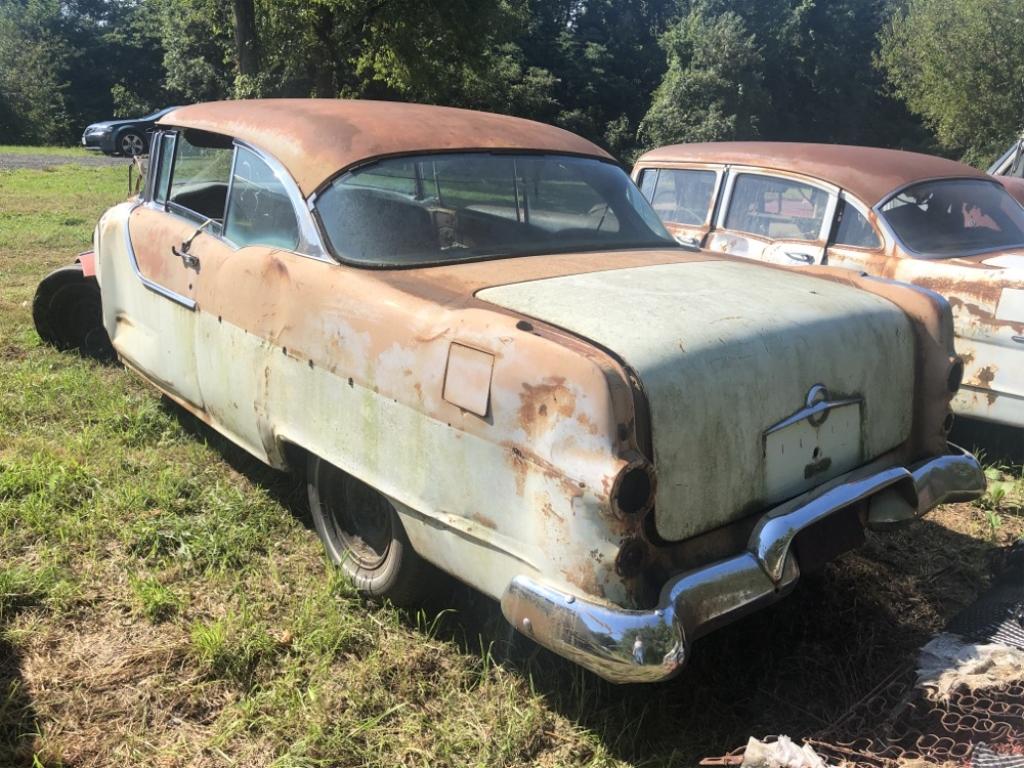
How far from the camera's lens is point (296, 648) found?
2914 millimetres

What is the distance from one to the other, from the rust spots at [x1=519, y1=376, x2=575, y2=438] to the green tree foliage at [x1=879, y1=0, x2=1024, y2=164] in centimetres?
2591

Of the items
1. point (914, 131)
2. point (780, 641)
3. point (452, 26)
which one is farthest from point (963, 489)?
point (914, 131)

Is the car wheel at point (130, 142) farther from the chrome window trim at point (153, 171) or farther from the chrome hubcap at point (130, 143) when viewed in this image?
the chrome window trim at point (153, 171)

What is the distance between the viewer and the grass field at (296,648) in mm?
2547

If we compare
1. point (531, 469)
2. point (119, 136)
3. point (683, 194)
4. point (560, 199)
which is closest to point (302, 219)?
point (560, 199)

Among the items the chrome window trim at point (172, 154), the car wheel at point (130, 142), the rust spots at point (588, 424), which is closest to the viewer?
the rust spots at point (588, 424)

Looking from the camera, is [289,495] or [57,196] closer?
[289,495]

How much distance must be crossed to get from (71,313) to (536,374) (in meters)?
4.74

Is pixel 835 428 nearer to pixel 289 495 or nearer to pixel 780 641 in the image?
pixel 780 641

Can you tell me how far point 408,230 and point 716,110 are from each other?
108 ft

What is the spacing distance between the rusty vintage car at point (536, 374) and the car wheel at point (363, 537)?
0.01 meters

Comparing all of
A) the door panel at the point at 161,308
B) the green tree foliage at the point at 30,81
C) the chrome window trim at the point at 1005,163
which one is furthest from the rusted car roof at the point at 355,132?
the green tree foliage at the point at 30,81

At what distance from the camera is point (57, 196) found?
16.4 m

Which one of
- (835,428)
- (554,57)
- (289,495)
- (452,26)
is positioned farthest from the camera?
(554,57)
